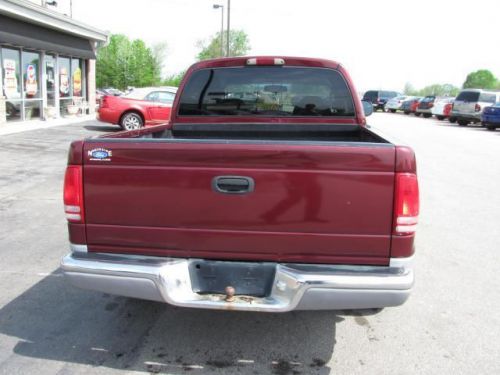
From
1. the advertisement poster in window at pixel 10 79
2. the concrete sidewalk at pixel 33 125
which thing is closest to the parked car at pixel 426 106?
the concrete sidewalk at pixel 33 125

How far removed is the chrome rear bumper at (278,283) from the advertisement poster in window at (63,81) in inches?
733

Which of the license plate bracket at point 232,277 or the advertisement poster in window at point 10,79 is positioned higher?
the advertisement poster in window at point 10,79

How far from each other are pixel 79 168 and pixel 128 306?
61.8 inches

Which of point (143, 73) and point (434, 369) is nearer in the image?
point (434, 369)

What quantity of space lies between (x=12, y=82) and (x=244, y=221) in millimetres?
15640

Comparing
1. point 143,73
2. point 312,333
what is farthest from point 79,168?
point 143,73

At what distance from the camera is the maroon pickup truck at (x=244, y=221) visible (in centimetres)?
284

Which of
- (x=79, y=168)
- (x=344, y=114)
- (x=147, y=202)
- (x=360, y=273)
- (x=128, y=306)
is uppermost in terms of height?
(x=344, y=114)

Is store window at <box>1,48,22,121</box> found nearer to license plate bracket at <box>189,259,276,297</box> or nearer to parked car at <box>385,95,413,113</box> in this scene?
license plate bracket at <box>189,259,276,297</box>

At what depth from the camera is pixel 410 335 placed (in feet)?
12.2

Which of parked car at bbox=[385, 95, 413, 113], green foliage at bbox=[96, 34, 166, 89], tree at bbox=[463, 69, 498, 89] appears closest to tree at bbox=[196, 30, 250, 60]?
green foliage at bbox=[96, 34, 166, 89]

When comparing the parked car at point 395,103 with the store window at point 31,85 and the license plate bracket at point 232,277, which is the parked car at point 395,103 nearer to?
the store window at point 31,85

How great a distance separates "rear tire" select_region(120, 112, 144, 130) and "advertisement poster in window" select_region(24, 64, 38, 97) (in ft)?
12.2

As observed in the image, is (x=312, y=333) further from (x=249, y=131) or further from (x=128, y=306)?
(x=249, y=131)
